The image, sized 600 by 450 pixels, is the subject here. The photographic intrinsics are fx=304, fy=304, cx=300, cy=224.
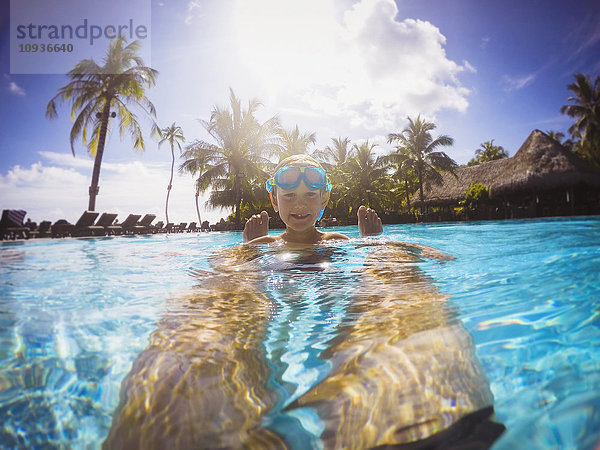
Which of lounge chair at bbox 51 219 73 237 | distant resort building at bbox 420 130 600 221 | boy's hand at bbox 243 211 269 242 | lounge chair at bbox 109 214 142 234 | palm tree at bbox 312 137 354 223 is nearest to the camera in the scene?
boy's hand at bbox 243 211 269 242

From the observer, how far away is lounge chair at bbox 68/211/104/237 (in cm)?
1403

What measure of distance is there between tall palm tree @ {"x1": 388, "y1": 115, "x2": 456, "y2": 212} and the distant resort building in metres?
2.70

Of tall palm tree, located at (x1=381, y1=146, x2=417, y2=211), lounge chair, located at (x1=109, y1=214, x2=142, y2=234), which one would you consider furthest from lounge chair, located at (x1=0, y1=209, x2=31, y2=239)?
tall palm tree, located at (x1=381, y1=146, x2=417, y2=211)

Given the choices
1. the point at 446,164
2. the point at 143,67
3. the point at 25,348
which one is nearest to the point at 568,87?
the point at 446,164

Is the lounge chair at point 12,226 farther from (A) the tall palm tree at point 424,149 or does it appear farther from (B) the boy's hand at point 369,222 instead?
(A) the tall palm tree at point 424,149

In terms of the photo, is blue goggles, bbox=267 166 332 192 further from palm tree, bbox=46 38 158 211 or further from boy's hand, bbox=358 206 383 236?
palm tree, bbox=46 38 158 211

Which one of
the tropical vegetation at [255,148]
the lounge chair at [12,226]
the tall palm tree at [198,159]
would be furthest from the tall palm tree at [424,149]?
the lounge chair at [12,226]

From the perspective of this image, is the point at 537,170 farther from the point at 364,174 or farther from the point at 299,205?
the point at 299,205

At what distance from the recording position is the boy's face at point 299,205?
3.07 meters

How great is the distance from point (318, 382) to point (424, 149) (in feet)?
93.4

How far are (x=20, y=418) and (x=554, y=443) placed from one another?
1.40 metres

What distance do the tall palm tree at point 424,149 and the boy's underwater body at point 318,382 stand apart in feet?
86.7

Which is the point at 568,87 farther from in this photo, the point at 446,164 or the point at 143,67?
the point at 143,67

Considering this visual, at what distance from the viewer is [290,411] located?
33.3 inches
